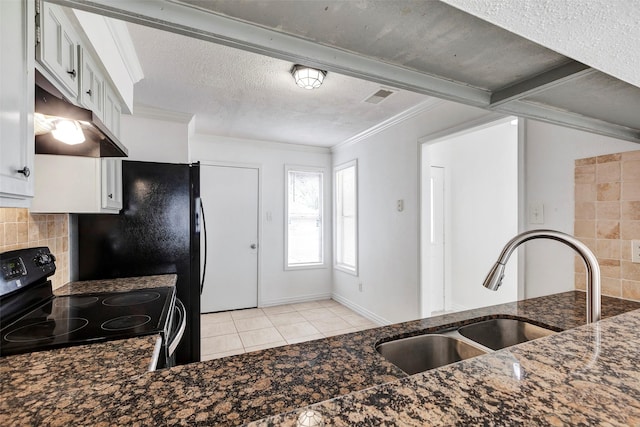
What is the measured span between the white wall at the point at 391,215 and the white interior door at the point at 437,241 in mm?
743

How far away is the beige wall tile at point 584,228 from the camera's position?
1.66 meters

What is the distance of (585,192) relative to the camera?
1.70 m

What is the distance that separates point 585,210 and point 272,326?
123 inches

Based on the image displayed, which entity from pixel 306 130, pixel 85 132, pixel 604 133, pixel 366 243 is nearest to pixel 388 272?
pixel 366 243

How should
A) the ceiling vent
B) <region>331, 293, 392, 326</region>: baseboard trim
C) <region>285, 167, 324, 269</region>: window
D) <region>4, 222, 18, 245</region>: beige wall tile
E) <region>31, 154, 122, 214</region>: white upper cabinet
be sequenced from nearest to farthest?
1. <region>4, 222, 18, 245</region>: beige wall tile
2. <region>31, 154, 122, 214</region>: white upper cabinet
3. the ceiling vent
4. <region>331, 293, 392, 326</region>: baseboard trim
5. <region>285, 167, 324, 269</region>: window

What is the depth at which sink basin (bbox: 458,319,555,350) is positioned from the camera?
124 cm

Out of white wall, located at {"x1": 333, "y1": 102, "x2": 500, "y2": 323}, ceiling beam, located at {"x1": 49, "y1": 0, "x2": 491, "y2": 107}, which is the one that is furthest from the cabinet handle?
white wall, located at {"x1": 333, "y1": 102, "x2": 500, "y2": 323}

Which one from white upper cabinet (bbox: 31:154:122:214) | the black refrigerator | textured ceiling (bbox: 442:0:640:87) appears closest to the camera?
textured ceiling (bbox: 442:0:640:87)

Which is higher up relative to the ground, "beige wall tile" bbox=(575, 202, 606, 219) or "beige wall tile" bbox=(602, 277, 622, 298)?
"beige wall tile" bbox=(575, 202, 606, 219)

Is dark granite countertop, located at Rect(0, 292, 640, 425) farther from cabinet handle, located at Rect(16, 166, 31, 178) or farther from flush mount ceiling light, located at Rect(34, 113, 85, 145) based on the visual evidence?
flush mount ceiling light, located at Rect(34, 113, 85, 145)

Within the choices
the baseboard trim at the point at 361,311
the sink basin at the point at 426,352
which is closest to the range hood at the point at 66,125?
the sink basin at the point at 426,352

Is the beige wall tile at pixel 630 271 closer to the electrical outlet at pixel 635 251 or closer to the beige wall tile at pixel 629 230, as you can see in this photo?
the electrical outlet at pixel 635 251

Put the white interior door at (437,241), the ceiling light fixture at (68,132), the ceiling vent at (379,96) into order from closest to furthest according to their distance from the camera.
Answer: the ceiling light fixture at (68,132)
the ceiling vent at (379,96)
the white interior door at (437,241)

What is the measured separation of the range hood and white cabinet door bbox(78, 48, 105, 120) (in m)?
0.20
